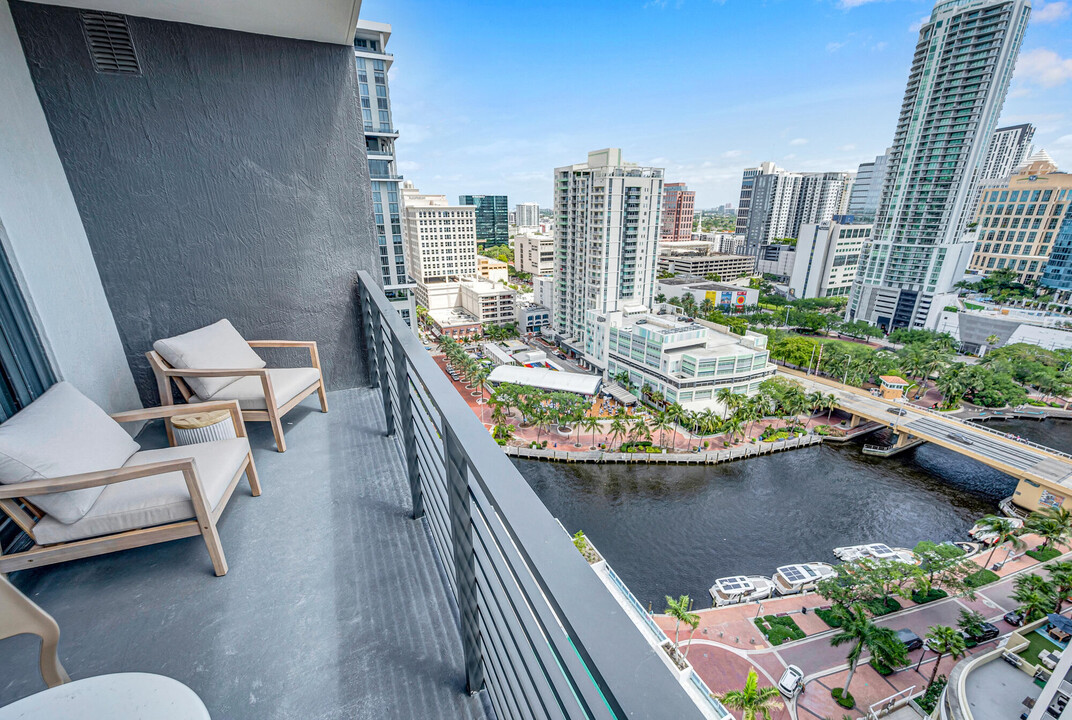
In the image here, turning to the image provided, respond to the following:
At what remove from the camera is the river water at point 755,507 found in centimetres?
1134

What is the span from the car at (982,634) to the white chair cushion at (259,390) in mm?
13829

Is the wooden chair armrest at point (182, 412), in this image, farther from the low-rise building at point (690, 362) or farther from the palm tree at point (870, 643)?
the low-rise building at point (690, 362)

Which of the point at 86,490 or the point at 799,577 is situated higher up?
the point at 86,490

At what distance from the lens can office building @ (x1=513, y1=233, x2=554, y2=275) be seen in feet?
152

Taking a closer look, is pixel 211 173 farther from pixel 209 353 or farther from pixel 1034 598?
pixel 1034 598

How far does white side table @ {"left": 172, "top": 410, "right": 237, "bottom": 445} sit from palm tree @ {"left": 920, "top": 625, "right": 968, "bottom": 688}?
40.3 ft

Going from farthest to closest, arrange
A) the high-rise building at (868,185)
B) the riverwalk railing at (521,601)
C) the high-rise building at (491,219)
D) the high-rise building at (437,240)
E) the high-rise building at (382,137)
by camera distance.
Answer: the high-rise building at (491,219)
the high-rise building at (868,185)
the high-rise building at (437,240)
the high-rise building at (382,137)
the riverwalk railing at (521,601)

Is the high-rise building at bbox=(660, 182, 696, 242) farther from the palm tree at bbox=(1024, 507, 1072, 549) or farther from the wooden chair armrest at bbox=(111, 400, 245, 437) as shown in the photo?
the wooden chair armrest at bbox=(111, 400, 245, 437)

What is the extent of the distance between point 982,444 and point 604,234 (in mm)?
17085

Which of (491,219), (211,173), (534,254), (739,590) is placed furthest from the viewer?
(491,219)

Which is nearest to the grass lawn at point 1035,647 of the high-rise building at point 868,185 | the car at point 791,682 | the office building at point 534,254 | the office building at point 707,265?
the car at point 791,682

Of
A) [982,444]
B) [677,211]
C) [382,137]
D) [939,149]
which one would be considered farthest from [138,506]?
[677,211]

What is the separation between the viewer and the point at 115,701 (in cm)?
73

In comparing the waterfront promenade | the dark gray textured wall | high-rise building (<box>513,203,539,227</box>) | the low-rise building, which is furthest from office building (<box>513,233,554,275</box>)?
high-rise building (<box>513,203,539,227</box>)
